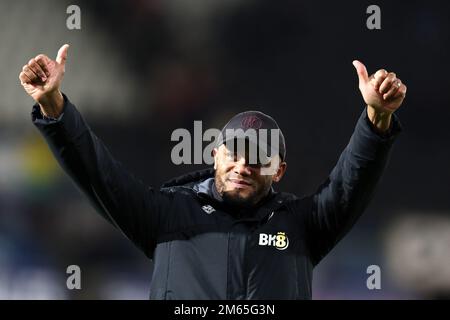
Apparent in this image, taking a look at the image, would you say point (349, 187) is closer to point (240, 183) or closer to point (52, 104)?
point (240, 183)

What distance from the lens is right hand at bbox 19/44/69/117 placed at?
5.29 ft

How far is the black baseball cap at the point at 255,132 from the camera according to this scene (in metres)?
1.88

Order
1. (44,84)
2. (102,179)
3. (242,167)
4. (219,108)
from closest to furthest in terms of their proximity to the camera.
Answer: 1. (44,84)
2. (102,179)
3. (242,167)
4. (219,108)

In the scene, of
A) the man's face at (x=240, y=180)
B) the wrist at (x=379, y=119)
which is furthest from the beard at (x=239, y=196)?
the wrist at (x=379, y=119)

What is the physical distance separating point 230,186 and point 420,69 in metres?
2.78

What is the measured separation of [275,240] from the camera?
1737 millimetres

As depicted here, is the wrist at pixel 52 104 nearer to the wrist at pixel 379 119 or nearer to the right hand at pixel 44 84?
the right hand at pixel 44 84

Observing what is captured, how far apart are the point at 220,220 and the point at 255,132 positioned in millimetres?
269

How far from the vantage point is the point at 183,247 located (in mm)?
1728

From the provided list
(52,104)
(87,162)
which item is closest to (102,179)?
(87,162)

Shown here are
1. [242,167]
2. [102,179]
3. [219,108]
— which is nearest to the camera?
[102,179]

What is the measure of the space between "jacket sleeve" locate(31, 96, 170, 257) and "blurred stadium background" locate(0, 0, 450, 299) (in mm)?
2065
